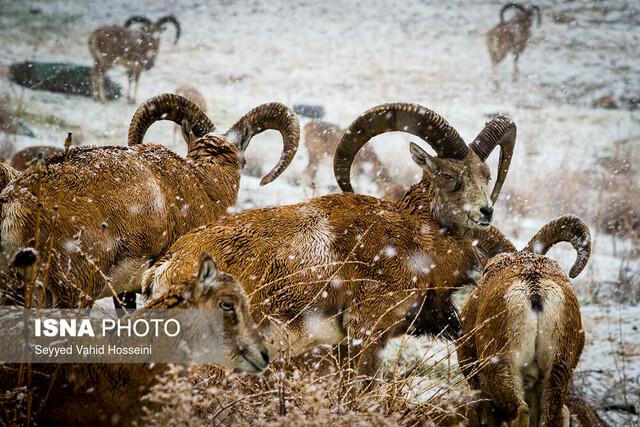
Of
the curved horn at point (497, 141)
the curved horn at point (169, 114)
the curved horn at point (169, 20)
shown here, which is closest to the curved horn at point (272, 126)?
the curved horn at point (169, 114)

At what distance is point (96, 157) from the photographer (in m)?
6.61

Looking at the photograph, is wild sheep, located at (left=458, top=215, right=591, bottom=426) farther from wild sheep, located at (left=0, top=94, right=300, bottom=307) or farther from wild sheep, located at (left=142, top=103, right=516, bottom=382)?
wild sheep, located at (left=0, top=94, right=300, bottom=307)

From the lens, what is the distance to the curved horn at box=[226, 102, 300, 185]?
8188mm

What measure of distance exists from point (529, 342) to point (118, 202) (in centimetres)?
329

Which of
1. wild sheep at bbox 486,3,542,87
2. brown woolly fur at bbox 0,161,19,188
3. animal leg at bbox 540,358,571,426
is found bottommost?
animal leg at bbox 540,358,571,426

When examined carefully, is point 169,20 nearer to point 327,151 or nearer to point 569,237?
point 327,151

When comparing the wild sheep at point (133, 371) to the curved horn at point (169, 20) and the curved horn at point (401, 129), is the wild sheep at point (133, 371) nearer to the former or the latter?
the curved horn at point (401, 129)

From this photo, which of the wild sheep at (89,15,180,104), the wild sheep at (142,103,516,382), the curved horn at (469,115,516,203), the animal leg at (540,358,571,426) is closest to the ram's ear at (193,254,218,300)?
the wild sheep at (142,103,516,382)

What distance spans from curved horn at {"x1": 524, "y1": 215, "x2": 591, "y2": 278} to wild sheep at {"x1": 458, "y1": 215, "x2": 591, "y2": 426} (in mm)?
813

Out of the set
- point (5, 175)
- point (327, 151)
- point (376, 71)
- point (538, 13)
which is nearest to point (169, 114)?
point (5, 175)

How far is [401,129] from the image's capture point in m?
7.35

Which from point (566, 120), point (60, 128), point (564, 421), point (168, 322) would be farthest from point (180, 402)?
point (566, 120)

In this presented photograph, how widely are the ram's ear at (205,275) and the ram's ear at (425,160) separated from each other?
347cm

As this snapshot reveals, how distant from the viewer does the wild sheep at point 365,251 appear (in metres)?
5.77
